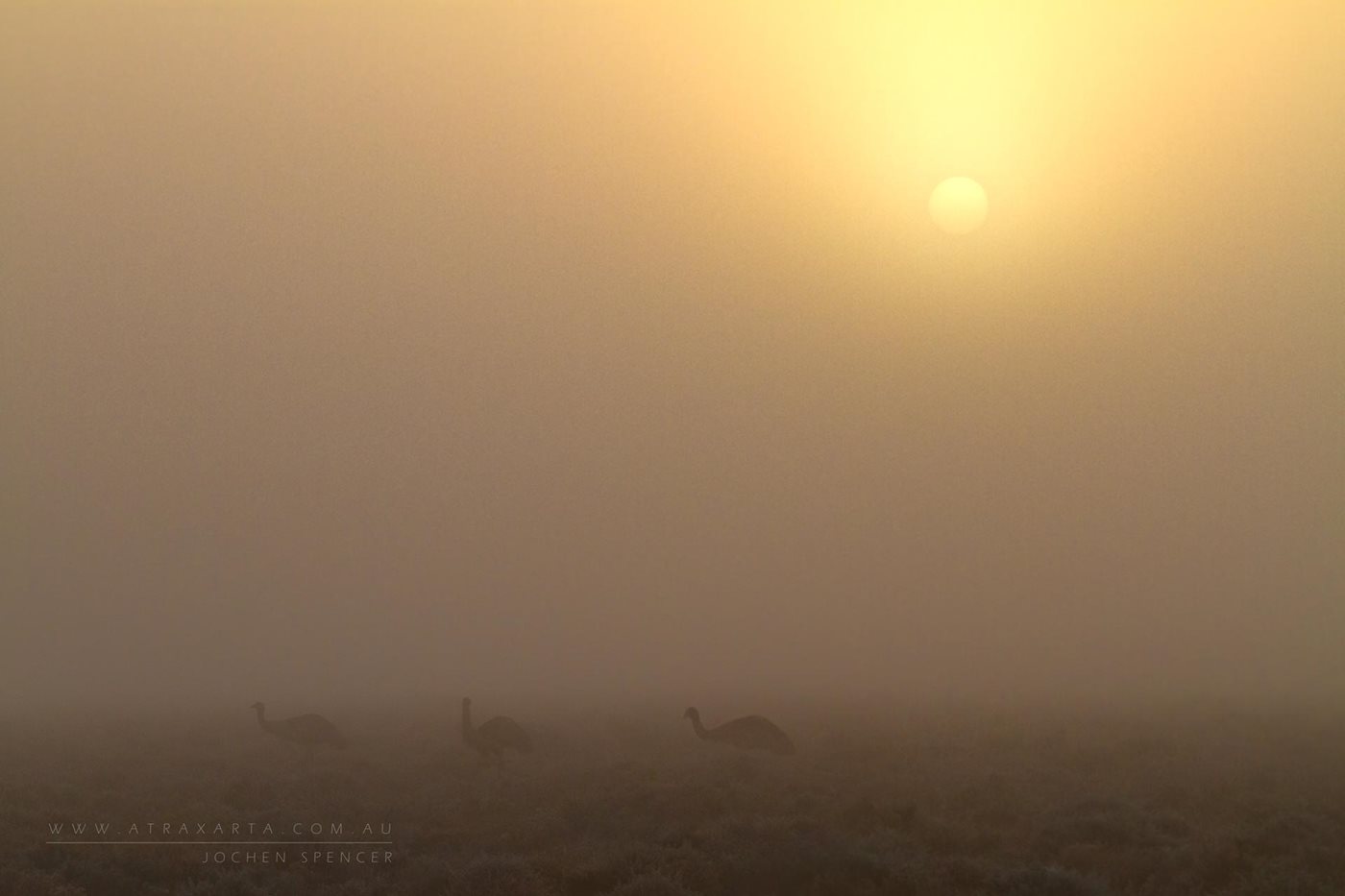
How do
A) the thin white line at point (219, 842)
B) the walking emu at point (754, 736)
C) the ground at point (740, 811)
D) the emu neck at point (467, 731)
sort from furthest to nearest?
the emu neck at point (467, 731), the walking emu at point (754, 736), the thin white line at point (219, 842), the ground at point (740, 811)

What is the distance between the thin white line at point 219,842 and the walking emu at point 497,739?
238 inches

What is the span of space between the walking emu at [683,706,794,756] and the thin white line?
7.81m

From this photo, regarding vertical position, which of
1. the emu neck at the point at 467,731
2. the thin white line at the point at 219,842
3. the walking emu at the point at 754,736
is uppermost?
the emu neck at the point at 467,731

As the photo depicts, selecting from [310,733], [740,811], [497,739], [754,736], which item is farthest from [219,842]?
[754,736]

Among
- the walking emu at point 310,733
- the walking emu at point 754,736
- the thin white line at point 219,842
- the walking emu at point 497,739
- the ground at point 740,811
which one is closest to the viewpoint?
the ground at point 740,811

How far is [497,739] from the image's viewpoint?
832 inches

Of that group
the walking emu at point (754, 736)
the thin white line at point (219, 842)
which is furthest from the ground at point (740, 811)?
the walking emu at point (754, 736)

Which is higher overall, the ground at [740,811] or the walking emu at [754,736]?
the walking emu at [754,736]

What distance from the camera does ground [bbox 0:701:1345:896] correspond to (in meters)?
12.5

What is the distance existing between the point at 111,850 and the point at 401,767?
21.6 feet

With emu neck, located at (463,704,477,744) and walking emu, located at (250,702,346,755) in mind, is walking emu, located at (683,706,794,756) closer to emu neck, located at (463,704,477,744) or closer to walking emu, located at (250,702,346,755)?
emu neck, located at (463,704,477,744)

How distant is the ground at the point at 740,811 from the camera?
492 inches

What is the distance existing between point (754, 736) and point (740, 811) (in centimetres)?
511

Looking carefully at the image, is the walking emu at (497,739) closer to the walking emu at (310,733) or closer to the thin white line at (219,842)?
the walking emu at (310,733)
